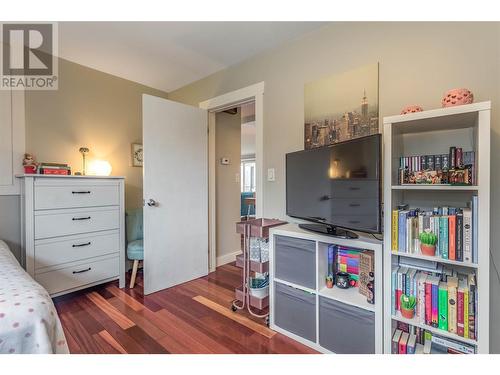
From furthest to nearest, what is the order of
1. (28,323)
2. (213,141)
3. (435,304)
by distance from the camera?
(213,141), (435,304), (28,323)

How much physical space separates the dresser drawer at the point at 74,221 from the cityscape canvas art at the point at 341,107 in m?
1.98

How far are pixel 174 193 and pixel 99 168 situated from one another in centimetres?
87

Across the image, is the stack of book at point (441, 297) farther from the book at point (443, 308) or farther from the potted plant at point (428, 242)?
the potted plant at point (428, 242)

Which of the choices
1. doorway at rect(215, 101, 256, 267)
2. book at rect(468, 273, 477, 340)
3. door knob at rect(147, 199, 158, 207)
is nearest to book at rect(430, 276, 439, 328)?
book at rect(468, 273, 477, 340)

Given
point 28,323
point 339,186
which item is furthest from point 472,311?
point 28,323

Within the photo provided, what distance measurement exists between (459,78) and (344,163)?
793mm

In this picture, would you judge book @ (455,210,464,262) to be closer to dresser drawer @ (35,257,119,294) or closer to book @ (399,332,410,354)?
book @ (399,332,410,354)

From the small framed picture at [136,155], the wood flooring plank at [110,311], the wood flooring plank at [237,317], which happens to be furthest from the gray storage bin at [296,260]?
the small framed picture at [136,155]

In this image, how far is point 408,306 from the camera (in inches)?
49.8

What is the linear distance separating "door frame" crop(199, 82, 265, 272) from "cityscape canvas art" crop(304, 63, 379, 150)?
0.49 meters

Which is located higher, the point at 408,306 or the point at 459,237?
the point at 459,237

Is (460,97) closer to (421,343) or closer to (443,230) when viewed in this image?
(443,230)

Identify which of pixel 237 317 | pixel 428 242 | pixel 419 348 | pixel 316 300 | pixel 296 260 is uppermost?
pixel 428 242
